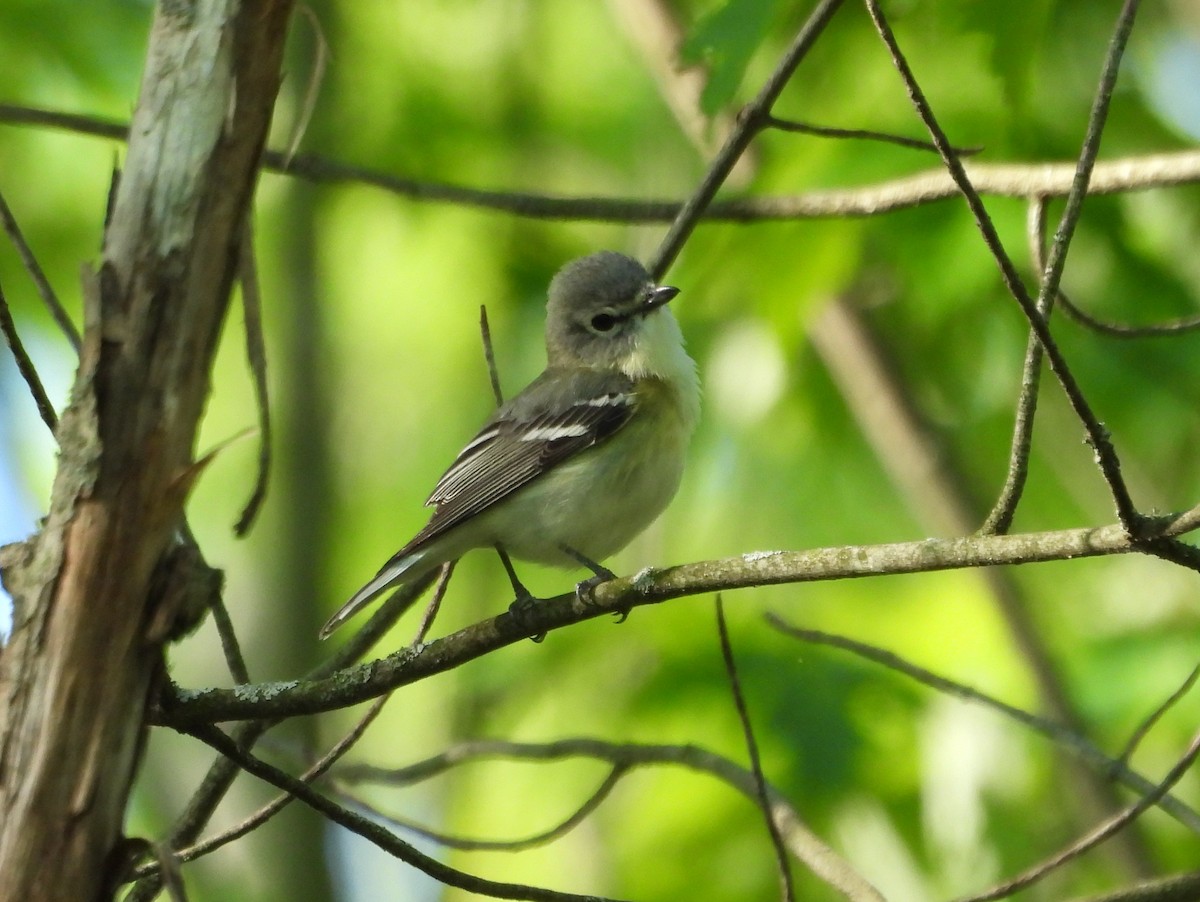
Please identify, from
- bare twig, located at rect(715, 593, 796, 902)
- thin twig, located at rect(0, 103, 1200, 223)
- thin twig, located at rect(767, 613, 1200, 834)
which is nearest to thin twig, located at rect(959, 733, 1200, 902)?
thin twig, located at rect(767, 613, 1200, 834)

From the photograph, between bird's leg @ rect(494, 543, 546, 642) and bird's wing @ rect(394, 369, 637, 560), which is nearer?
bird's leg @ rect(494, 543, 546, 642)

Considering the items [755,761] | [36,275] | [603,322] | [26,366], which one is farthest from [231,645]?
[603,322]

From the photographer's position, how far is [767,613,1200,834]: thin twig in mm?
3523

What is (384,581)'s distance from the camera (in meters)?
4.32

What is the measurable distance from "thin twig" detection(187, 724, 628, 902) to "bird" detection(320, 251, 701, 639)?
5.38 feet

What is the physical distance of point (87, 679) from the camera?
7.24ft

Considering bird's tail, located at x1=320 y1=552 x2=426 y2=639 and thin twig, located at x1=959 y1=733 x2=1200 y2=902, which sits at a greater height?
bird's tail, located at x1=320 y1=552 x2=426 y2=639

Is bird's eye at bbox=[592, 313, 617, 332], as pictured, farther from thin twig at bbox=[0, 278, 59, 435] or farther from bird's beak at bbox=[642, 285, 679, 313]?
thin twig at bbox=[0, 278, 59, 435]

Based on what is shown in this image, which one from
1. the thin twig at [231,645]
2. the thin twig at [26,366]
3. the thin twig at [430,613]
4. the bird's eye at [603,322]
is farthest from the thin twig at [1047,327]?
the bird's eye at [603,322]

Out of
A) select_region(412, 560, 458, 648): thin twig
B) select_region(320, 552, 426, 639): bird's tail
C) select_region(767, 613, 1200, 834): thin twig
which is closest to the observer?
select_region(412, 560, 458, 648): thin twig

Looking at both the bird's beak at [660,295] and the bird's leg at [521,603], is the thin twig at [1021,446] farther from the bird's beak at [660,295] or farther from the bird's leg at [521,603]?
the bird's beak at [660,295]

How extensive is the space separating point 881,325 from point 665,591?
4201mm

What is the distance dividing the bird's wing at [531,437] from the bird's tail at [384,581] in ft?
0.75

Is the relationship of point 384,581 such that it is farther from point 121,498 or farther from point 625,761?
point 121,498
